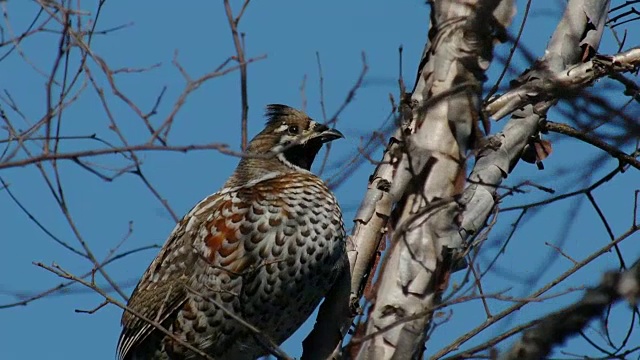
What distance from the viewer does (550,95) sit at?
11.0 ft

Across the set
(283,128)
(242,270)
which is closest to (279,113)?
(283,128)

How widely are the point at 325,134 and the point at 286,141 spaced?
30cm

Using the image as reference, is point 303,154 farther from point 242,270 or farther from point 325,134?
point 242,270

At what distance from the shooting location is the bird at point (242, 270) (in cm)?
634

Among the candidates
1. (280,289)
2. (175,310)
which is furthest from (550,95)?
(175,310)

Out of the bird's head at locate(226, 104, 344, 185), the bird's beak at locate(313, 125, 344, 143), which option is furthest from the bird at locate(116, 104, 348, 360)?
the bird's beak at locate(313, 125, 344, 143)

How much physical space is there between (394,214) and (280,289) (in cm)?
104

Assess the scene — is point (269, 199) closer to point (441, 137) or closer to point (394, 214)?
point (394, 214)

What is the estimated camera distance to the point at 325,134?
712 cm

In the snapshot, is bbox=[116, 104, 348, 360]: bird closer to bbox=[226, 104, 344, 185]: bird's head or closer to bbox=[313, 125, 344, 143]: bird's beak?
bbox=[226, 104, 344, 185]: bird's head

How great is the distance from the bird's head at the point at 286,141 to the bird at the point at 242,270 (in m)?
0.20

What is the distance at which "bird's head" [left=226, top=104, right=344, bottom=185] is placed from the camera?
714 cm

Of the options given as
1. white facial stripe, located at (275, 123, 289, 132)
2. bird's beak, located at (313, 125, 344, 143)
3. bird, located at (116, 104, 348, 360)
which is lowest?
bird, located at (116, 104, 348, 360)

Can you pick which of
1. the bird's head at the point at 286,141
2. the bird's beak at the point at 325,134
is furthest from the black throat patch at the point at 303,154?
the bird's beak at the point at 325,134
